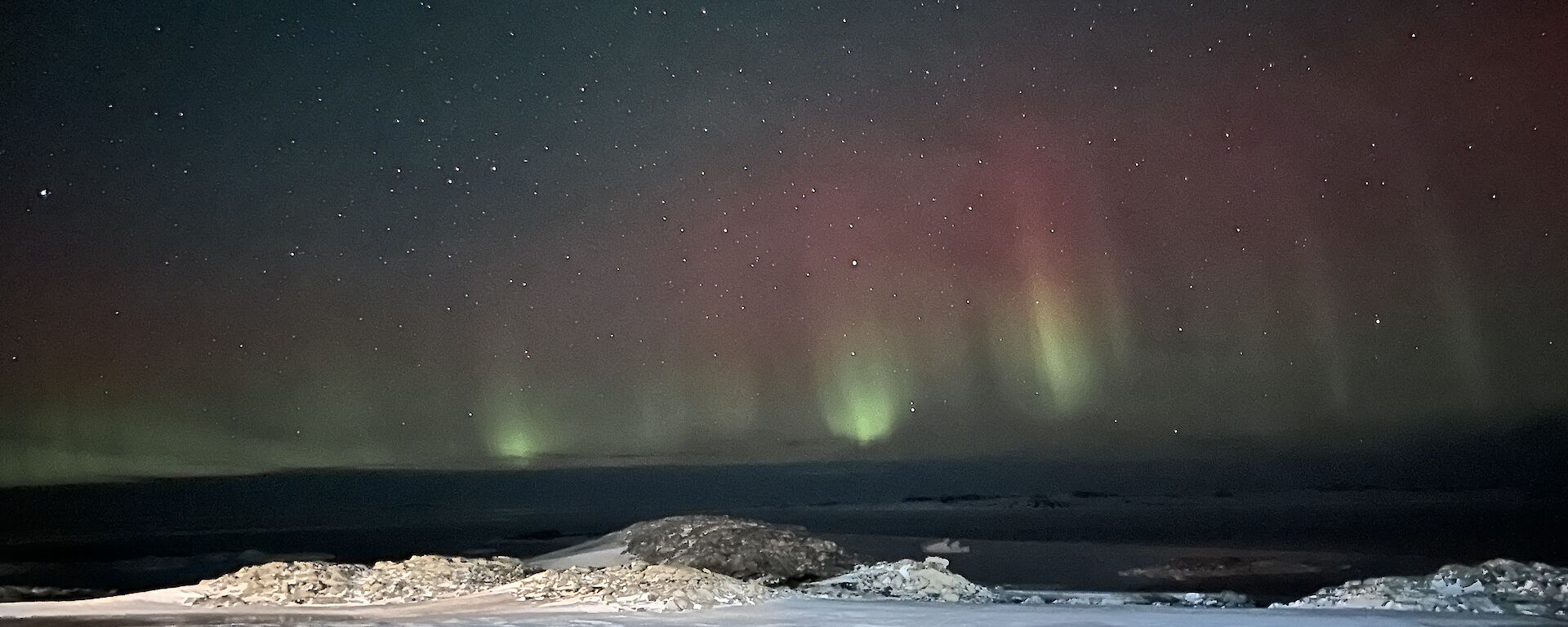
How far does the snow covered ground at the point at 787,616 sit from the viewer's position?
4238mm

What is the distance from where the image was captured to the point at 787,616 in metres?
4.42

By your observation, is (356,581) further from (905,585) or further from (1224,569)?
(1224,569)

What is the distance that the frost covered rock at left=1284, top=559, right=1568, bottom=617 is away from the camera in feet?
14.6

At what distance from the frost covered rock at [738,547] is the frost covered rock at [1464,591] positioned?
1.96 m

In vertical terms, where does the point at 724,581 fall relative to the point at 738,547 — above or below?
below

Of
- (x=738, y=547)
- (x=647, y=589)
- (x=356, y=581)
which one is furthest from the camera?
(x=738, y=547)

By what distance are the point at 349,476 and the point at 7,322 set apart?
1.83 meters

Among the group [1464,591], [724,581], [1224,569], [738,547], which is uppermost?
[738,547]

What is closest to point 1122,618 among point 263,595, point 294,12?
point 263,595

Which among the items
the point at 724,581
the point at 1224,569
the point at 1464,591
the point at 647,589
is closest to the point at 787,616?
the point at 724,581

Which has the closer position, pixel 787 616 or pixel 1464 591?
pixel 787 616

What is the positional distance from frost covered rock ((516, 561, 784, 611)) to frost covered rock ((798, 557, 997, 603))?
0.29 m

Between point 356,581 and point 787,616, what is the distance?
207 cm

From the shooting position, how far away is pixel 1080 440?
17.5 ft
